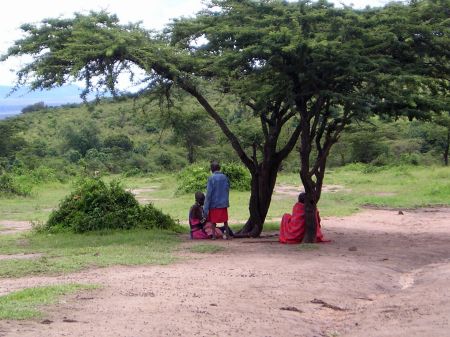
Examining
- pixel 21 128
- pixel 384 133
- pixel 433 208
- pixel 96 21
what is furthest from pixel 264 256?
pixel 384 133

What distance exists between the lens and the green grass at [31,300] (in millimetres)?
6203

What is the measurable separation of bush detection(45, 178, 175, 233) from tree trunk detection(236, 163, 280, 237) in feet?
7.20

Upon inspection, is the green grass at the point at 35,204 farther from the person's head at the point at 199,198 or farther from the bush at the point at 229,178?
the person's head at the point at 199,198

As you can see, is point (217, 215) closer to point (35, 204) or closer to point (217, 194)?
point (217, 194)

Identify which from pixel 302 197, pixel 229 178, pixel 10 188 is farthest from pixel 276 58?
pixel 10 188

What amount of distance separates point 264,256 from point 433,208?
39.9 ft

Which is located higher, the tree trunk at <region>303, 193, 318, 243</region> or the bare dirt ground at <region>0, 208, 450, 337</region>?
the tree trunk at <region>303, 193, 318, 243</region>

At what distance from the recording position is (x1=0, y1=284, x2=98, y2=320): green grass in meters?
6.20

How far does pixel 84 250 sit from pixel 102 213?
348cm

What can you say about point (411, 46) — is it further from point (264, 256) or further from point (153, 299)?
point (153, 299)

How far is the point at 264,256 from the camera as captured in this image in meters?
11.1

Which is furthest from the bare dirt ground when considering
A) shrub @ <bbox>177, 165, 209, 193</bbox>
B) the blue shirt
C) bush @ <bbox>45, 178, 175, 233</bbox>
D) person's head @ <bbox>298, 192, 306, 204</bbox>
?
shrub @ <bbox>177, 165, 209, 193</bbox>

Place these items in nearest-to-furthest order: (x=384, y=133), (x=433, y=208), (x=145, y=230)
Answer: (x=145, y=230) < (x=433, y=208) < (x=384, y=133)

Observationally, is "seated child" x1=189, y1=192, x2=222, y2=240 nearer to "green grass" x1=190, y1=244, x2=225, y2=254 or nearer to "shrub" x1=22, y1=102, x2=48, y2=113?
"green grass" x1=190, y1=244, x2=225, y2=254
